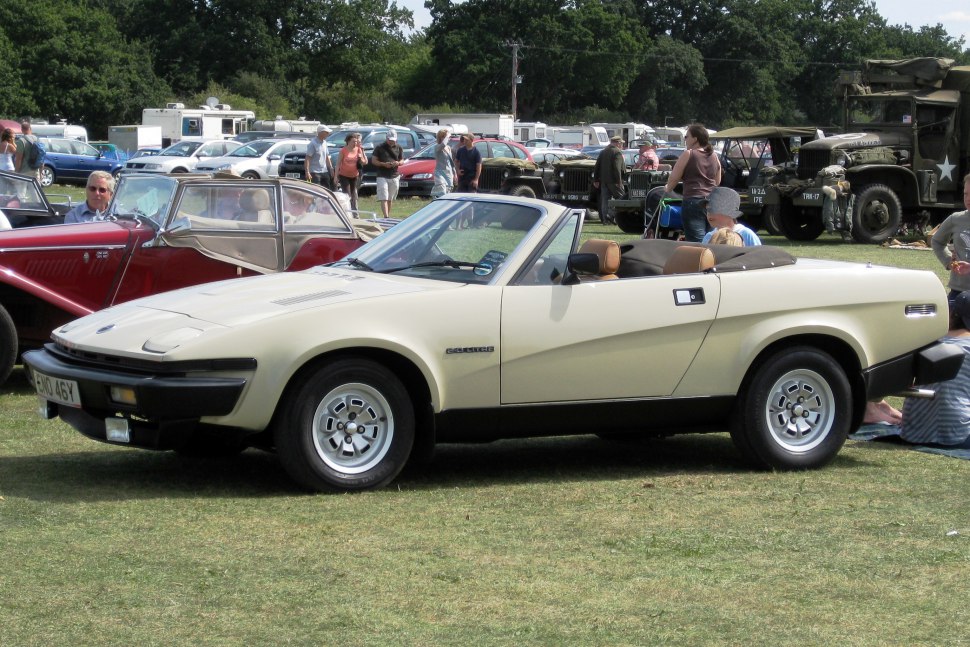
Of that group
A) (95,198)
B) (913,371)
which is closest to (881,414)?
(913,371)

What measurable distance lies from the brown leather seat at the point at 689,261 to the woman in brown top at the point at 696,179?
23.0ft

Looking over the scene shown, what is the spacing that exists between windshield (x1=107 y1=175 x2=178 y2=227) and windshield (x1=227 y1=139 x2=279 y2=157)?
88.2 feet

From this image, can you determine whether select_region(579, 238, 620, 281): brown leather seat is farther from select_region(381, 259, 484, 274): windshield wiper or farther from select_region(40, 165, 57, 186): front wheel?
select_region(40, 165, 57, 186): front wheel

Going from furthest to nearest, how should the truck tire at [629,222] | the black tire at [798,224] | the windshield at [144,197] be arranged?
the truck tire at [629,222] → the black tire at [798,224] → the windshield at [144,197]

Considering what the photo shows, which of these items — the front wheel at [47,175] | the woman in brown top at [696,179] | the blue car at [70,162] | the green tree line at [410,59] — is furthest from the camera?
the green tree line at [410,59]

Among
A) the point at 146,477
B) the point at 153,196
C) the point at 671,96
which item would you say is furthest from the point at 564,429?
the point at 671,96

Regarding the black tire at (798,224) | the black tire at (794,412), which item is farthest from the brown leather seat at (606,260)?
the black tire at (798,224)

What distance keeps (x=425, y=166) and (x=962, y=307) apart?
2524 cm

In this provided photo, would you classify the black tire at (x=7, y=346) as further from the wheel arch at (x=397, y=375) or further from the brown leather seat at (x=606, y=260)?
the brown leather seat at (x=606, y=260)

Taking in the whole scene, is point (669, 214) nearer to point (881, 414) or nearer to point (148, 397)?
point (881, 414)

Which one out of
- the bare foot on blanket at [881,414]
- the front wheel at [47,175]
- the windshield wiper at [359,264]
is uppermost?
the front wheel at [47,175]

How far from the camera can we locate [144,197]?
33.8ft

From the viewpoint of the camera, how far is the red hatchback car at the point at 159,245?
9430mm

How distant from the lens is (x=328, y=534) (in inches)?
224
